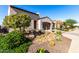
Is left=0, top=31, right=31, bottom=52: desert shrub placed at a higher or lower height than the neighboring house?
lower

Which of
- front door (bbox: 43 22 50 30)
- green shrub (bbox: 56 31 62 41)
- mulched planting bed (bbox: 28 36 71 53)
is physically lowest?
mulched planting bed (bbox: 28 36 71 53)

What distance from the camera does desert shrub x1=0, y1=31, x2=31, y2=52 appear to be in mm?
2832

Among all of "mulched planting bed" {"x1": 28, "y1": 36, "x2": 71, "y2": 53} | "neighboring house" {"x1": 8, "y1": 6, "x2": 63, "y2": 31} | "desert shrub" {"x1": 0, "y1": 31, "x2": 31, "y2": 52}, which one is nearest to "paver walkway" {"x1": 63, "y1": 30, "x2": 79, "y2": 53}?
"mulched planting bed" {"x1": 28, "y1": 36, "x2": 71, "y2": 53}

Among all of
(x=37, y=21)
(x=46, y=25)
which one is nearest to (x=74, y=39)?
(x=46, y=25)

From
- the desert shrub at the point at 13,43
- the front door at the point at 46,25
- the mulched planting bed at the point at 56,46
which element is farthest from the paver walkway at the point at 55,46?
the front door at the point at 46,25

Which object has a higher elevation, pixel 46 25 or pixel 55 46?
pixel 46 25

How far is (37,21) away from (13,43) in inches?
22.9

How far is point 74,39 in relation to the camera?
295cm

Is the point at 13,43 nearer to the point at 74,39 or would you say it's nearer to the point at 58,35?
the point at 58,35

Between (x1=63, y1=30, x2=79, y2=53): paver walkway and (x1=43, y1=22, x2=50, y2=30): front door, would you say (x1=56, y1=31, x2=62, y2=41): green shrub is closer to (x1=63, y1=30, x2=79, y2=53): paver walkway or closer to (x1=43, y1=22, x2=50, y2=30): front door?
(x1=63, y1=30, x2=79, y2=53): paver walkway

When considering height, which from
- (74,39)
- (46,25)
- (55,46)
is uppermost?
(46,25)

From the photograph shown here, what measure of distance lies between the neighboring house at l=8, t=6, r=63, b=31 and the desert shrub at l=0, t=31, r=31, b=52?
0.31 meters
